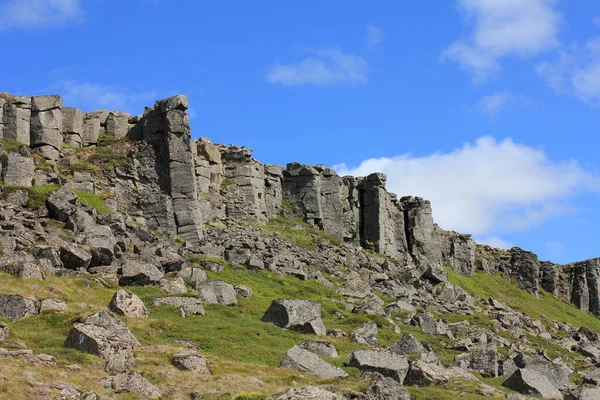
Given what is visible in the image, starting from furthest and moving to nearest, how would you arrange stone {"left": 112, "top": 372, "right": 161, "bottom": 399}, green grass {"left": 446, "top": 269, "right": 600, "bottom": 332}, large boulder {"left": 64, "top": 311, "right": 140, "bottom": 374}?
1. green grass {"left": 446, "top": 269, "right": 600, "bottom": 332}
2. large boulder {"left": 64, "top": 311, "right": 140, "bottom": 374}
3. stone {"left": 112, "top": 372, "right": 161, "bottom": 399}

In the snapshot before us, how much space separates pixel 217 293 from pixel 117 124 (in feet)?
89.9

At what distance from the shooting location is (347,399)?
27.8m

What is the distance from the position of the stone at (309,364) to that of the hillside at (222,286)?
9cm

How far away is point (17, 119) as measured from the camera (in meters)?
63.9

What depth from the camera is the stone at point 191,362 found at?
32062 millimetres

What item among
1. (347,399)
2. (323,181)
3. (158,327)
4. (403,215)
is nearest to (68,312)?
(158,327)

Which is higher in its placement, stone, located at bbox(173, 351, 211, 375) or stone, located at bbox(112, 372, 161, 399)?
stone, located at bbox(173, 351, 211, 375)

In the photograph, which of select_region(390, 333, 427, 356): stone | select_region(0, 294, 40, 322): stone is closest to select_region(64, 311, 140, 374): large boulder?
select_region(0, 294, 40, 322): stone

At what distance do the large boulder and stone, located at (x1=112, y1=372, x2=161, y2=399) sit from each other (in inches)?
38.3

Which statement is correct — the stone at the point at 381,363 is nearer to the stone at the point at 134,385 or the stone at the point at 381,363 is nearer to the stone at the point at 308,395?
the stone at the point at 308,395

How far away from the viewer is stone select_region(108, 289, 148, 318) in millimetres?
39312

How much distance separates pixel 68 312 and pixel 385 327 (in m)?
23.3

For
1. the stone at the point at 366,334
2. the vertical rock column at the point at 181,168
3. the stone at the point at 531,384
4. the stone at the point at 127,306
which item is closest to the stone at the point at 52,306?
the stone at the point at 127,306

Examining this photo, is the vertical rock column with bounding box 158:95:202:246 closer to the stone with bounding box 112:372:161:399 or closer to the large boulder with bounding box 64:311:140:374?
the large boulder with bounding box 64:311:140:374
